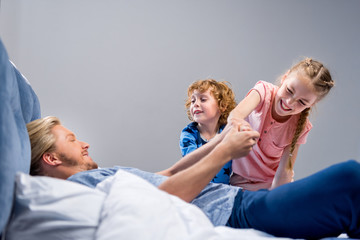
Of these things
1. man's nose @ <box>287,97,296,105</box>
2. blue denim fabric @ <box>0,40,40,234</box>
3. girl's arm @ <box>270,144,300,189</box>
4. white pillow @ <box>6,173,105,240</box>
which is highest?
man's nose @ <box>287,97,296,105</box>

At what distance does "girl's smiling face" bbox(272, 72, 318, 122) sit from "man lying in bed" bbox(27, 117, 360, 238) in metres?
0.49

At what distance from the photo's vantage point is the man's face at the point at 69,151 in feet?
4.33

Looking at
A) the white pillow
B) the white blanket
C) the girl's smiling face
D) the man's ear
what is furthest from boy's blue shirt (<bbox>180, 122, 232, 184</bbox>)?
the white pillow

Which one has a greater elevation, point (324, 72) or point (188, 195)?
point (324, 72)

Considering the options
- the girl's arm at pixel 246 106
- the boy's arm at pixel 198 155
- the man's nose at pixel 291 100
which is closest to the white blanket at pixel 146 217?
the boy's arm at pixel 198 155

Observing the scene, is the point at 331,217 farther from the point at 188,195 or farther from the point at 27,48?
the point at 27,48

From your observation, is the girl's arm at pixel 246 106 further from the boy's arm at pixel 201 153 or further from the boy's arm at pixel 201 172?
the boy's arm at pixel 201 172

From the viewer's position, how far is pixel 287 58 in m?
2.85

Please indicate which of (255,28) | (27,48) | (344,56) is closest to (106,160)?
(27,48)

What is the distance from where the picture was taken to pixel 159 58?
276cm

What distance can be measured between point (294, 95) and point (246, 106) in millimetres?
233

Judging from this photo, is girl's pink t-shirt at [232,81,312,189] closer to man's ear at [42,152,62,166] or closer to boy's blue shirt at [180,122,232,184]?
boy's blue shirt at [180,122,232,184]

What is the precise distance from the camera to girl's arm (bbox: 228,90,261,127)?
1.47 meters

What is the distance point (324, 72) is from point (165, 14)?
152 centimetres
